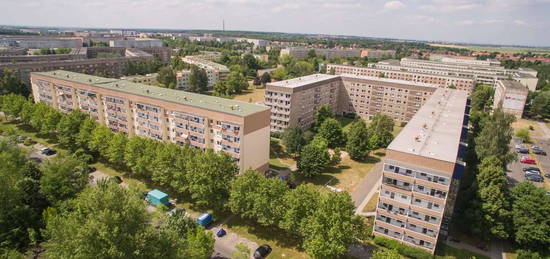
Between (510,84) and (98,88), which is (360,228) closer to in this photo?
(98,88)

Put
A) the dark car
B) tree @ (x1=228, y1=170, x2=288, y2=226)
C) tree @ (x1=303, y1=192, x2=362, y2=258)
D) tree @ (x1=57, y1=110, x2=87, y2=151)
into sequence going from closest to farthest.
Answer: tree @ (x1=303, y1=192, x2=362, y2=258), the dark car, tree @ (x1=228, y1=170, x2=288, y2=226), tree @ (x1=57, y1=110, x2=87, y2=151)

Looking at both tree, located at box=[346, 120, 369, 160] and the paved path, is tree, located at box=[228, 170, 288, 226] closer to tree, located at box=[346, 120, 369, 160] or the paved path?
the paved path

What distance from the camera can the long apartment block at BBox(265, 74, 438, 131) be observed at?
72188 millimetres

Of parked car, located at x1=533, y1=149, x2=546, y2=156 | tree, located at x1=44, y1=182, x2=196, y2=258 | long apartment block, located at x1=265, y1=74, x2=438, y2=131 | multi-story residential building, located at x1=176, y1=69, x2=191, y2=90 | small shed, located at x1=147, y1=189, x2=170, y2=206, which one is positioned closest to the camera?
tree, located at x1=44, y1=182, x2=196, y2=258

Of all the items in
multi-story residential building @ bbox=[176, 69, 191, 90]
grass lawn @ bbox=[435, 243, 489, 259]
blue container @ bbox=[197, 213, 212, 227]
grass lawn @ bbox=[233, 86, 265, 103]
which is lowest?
grass lawn @ bbox=[435, 243, 489, 259]

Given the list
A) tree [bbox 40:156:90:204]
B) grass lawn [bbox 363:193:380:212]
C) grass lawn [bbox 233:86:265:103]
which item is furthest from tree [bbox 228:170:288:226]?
grass lawn [bbox 233:86:265:103]

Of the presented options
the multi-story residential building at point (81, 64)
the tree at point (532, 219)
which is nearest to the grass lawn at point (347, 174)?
the tree at point (532, 219)

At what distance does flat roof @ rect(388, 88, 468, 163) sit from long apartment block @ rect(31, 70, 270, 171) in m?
19.8

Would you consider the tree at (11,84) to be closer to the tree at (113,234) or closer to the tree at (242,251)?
the tree at (113,234)

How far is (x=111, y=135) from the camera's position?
169 ft

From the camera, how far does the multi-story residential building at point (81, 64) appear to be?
92000 mm

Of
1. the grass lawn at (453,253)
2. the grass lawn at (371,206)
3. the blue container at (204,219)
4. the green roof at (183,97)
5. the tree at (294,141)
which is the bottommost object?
the grass lawn at (371,206)

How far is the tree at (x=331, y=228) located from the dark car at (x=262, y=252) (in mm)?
5000

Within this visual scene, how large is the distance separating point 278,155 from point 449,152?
3376 cm
